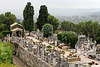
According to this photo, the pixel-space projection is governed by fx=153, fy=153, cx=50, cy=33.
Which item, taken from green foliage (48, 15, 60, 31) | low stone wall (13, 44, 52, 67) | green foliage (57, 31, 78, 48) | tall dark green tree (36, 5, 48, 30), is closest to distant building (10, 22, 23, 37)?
tall dark green tree (36, 5, 48, 30)

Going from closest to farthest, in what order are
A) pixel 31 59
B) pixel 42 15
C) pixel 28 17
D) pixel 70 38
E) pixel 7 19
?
1. pixel 31 59
2. pixel 70 38
3. pixel 28 17
4. pixel 42 15
5. pixel 7 19

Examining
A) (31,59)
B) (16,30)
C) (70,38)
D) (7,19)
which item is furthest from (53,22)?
(31,59)

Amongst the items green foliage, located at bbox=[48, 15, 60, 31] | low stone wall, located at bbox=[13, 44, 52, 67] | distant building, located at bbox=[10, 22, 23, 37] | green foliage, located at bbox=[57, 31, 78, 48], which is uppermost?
green foliage, located at bbox=[48, 15, 60, 31]

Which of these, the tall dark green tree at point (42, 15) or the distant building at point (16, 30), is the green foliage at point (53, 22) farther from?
the distant building at point (16, 30)

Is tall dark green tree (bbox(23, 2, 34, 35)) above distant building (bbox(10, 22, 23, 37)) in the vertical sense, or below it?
Result: above

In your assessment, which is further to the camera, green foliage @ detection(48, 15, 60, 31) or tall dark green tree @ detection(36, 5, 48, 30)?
green foliage @ detection(48, 15, 60, 31)

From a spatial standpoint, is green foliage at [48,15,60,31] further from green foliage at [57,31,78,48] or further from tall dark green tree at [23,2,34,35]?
Answer: green foliage at [57,31,78,48]

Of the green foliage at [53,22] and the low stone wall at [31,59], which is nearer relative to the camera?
the low stone wall at [31,59]

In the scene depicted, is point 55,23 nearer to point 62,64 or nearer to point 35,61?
point 35,61

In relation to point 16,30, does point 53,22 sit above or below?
above

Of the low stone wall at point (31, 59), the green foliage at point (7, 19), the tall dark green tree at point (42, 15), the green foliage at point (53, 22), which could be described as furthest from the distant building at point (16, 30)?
the low stone wall at point (31, 59)

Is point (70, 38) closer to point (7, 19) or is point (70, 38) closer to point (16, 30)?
point (16, 30)

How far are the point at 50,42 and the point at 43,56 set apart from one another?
584 inches

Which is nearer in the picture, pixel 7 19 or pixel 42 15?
pixel 42 15
